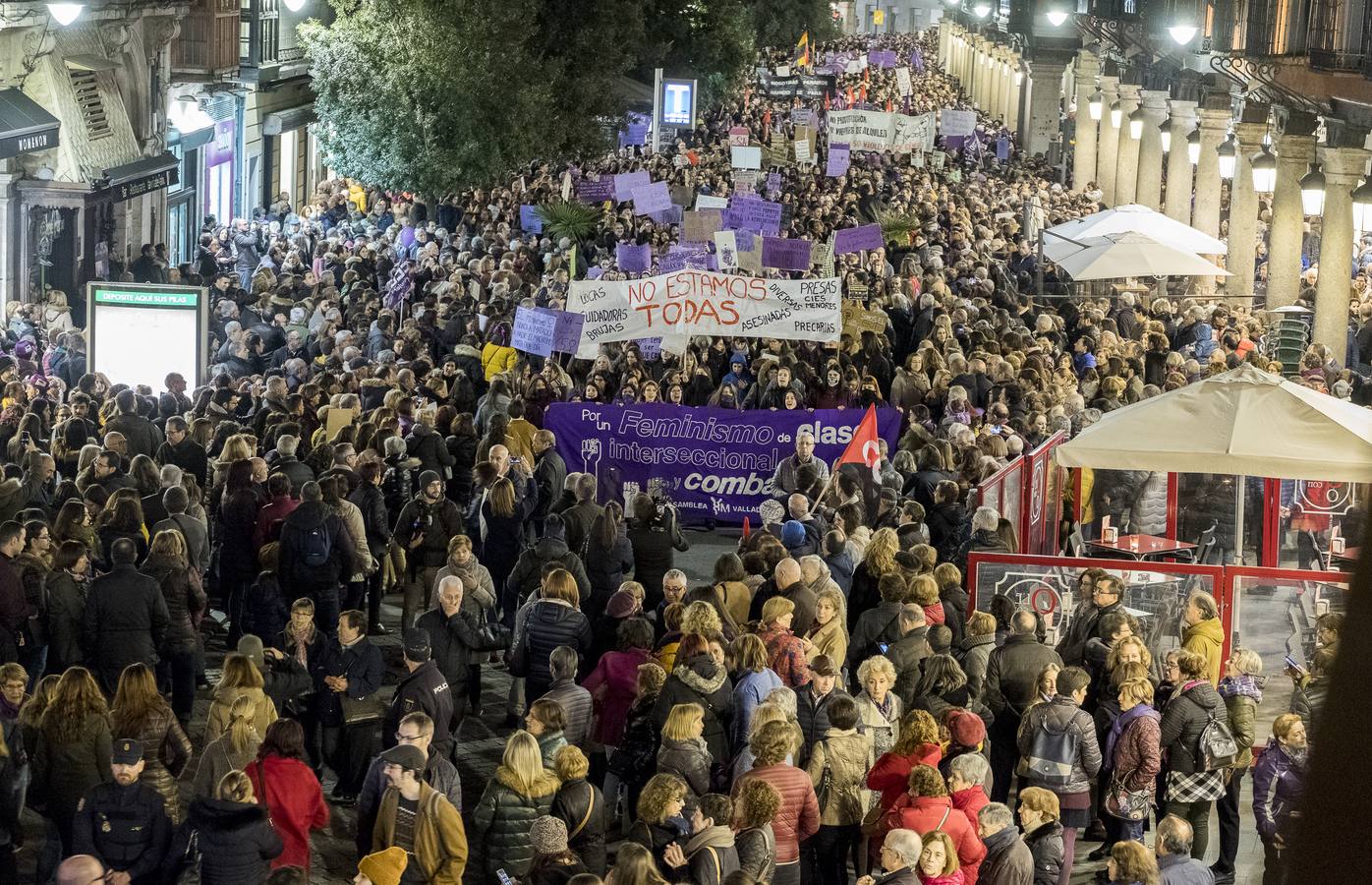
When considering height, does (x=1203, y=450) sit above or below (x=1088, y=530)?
above

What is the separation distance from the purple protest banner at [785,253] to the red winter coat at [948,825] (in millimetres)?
14963

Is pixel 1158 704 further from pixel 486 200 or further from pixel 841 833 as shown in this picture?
pixel 486 200

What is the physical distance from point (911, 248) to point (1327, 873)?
1170 inches

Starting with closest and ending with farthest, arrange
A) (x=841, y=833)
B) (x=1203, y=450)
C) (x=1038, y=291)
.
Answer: (x=841, y=833)
(x=1203, y=450)
(x=1038, y=291)

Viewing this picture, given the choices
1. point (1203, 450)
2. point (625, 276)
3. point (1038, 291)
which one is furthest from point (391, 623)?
point (1038, 291)

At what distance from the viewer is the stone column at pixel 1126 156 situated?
156 feet

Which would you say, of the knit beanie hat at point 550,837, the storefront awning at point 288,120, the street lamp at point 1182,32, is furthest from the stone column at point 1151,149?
the knit beanie hat at point 550,837

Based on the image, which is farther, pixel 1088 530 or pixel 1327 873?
pixel 1088 530

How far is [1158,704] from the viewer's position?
9.64 m

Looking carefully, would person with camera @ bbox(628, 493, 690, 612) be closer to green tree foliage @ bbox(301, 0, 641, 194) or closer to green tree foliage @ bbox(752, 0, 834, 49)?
green tree foliage @ bbox(301, 0, 641, 194)

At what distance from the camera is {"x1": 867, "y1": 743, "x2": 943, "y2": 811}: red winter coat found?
319 inches

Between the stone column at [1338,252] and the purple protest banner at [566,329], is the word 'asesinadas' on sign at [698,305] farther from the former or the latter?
the stone column at [1338,252]

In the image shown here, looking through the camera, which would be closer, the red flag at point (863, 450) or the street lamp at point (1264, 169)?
the red flag at point (863, 450)

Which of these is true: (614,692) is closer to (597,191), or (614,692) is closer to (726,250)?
(726,250)
